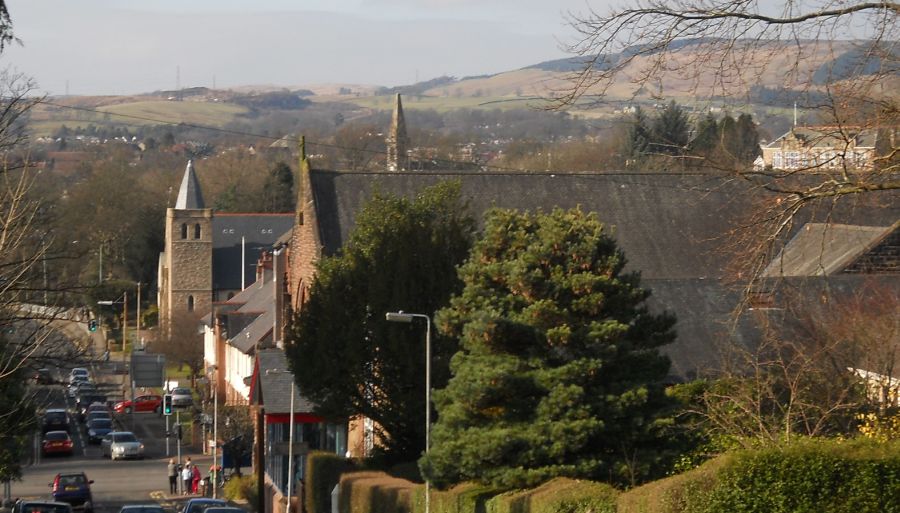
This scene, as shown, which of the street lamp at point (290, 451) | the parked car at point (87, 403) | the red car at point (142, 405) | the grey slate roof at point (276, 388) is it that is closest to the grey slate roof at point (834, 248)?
the street lamp at point (290, 451)

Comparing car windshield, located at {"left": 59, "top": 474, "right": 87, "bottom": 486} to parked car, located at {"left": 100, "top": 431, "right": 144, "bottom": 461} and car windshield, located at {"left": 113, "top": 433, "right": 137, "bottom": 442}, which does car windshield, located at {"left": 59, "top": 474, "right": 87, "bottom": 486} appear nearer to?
parked car, located at {"left": 100, "top": 431, "right": 144, "bottom": 461}

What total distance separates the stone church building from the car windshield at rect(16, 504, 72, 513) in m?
66.6

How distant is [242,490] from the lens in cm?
4409

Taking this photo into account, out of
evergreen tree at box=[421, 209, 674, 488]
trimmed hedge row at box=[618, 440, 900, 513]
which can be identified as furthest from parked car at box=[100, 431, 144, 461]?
trimmed hedge row at box=[618, 440, 900, 513]

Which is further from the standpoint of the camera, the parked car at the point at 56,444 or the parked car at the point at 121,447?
the parked car at the point at 56,444

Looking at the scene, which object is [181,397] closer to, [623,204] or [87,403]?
[87,403]

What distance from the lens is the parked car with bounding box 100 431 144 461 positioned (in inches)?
2168

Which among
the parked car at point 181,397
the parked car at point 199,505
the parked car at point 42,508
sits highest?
the parked car at point 42,508

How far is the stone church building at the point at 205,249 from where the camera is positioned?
9838 cm

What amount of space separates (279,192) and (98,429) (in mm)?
52743

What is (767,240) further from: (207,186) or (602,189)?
(207,186)

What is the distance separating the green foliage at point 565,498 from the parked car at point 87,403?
51781 millimetres

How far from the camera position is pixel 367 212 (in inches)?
1305

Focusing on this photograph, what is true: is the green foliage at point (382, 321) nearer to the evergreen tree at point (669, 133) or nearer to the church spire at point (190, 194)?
the evergreen tree at point (669, 133)
